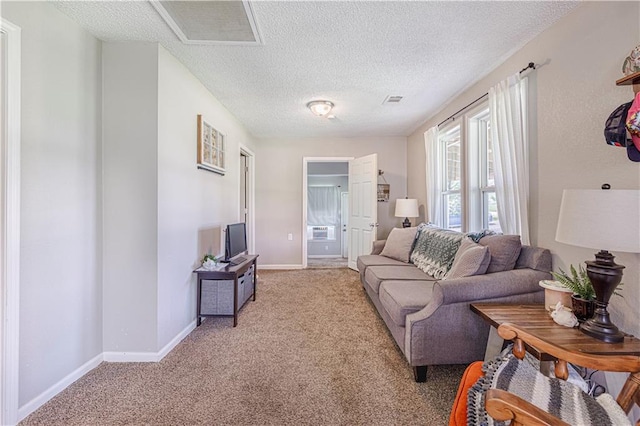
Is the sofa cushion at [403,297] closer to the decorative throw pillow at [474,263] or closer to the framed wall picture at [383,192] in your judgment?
the decorative throw pillow at [474,263]

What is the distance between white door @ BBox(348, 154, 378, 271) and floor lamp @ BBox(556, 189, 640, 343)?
3.20 metres

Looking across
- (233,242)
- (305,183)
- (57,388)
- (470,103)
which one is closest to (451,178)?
(470,103)

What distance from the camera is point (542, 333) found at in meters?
1.36

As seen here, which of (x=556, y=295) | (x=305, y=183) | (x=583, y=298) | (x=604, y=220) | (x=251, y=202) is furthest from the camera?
(x=305, y=183)

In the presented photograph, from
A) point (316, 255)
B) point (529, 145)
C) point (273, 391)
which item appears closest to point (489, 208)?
point (529, 145)

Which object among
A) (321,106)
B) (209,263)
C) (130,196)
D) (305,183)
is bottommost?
(209,263)

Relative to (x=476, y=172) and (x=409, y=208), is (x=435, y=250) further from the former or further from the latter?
(x=409, y=208)

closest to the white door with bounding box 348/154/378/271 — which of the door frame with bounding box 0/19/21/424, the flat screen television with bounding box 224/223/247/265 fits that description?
the flat screen television with bounding box 224/223/247/265

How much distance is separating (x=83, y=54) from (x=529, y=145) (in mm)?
3364

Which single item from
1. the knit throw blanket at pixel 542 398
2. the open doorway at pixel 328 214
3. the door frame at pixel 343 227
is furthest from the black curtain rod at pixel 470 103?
the door frame at pixel 343 227

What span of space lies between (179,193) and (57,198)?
817 mm

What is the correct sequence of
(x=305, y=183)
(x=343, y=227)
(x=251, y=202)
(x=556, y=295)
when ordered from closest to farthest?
(x=556, y=295) < (x=251, y=202) < (x=305, y=183) < (x=343, y=227)

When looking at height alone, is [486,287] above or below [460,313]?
above

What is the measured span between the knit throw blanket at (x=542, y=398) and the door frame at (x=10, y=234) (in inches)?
89.4
